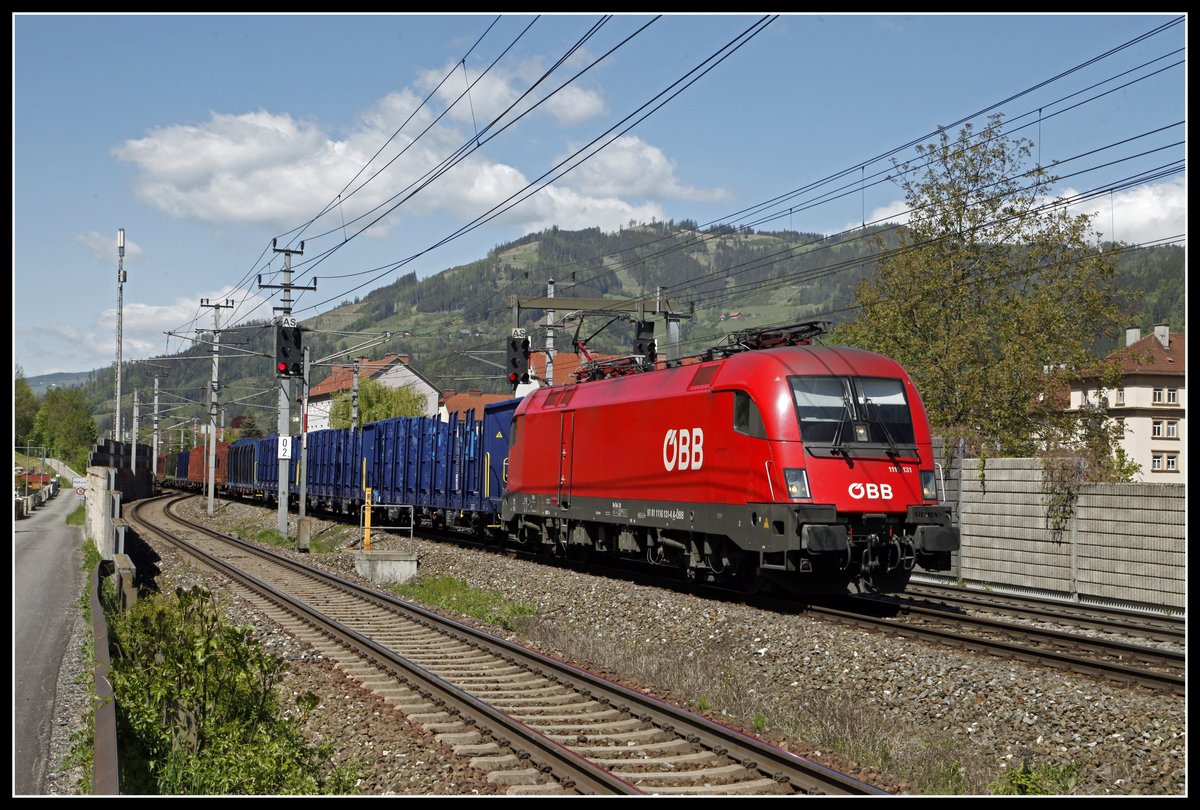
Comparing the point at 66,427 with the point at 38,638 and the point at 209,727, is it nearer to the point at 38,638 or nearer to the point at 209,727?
the point at 38,638

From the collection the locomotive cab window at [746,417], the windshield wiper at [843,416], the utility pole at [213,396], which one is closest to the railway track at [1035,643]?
the windshield wiper at [843,416]

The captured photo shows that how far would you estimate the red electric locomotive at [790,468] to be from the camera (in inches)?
585

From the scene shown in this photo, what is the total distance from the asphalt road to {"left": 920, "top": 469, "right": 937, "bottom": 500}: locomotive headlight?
11.2m

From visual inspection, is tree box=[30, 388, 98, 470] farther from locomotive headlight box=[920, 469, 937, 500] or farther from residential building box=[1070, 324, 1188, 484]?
locomotive headlight box=[920, 469, 937, 500]

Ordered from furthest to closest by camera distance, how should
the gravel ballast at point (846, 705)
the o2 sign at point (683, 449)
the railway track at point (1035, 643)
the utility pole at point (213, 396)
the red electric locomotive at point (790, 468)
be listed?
1. the utility pole at point (213, 396)
2. the o2 sign at point (683, 449)
3. the red electric locomotive at point (790, 468)
4. the railway track at point (1035, 643)
5. the gravel ballast at point (846, 705)

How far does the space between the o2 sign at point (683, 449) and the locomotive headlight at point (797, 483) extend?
7.11 feet

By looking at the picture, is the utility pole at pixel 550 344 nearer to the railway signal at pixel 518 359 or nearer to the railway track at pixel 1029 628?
the railway signal at pixel 518 359

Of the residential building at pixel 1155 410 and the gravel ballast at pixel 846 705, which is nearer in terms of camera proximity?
the gravel ballast at pixel 846 705

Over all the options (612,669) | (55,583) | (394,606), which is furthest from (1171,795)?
(55,583)

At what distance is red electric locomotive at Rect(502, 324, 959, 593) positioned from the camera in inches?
585

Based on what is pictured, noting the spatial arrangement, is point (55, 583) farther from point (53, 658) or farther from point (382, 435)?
point (382, 435)

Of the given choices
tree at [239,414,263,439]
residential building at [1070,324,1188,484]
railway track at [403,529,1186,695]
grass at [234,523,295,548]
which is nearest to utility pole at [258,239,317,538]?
grass at [234,523,295,548]

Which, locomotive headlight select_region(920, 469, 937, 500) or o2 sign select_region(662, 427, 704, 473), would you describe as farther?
o2 sign select_region(662, 427, 704, 473)

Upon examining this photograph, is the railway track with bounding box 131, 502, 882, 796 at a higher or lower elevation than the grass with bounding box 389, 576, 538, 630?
higher
